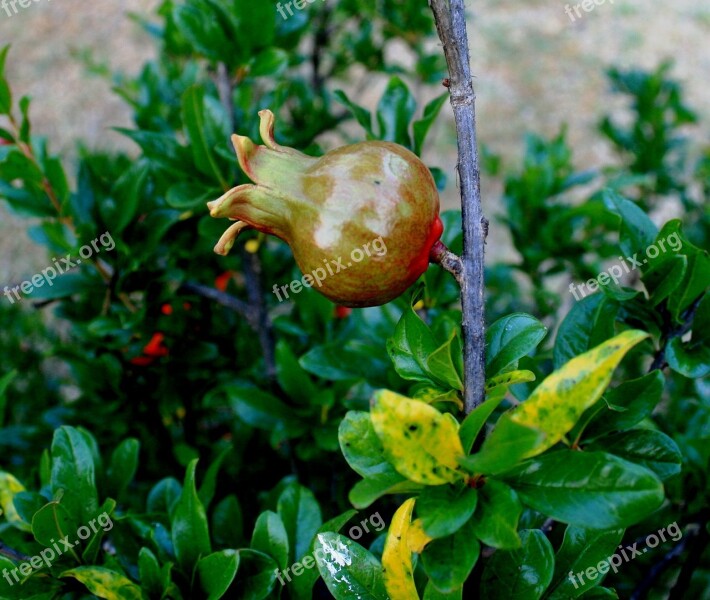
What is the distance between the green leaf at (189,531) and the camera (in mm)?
875

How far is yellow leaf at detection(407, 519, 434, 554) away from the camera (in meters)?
0.63

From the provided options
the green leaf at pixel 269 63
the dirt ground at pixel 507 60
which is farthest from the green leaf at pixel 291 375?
the dirt ground at pixel 507 60

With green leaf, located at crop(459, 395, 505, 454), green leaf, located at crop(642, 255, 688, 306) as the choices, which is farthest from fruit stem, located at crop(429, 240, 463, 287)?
green leaf, located at crop(642, 255, 688, 306)

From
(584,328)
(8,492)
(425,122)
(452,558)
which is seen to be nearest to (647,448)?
(584,328)

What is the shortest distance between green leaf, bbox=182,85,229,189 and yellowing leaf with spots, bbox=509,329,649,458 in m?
0.74

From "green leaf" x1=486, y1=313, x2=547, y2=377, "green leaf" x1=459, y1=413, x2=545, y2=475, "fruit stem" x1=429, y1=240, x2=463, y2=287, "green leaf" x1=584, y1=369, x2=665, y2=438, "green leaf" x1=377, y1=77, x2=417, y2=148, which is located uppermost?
"fruit stem" x1=429, y1=240, x2=463, y2=287

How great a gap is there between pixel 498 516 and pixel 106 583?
0.47 m

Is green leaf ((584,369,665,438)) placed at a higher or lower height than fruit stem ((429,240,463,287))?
lower

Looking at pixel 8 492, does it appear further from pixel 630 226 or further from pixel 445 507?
pixel 630 226

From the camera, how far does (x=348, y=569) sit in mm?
745

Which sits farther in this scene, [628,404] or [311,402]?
[311,402]

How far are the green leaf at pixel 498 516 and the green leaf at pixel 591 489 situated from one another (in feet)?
0.07

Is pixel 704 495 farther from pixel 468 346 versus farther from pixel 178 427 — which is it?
pixel 178 427

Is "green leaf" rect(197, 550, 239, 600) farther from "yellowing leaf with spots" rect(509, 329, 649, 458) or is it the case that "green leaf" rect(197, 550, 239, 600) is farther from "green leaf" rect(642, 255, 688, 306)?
"green leaf" rect(642, 255, 688, 306)
